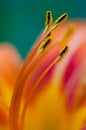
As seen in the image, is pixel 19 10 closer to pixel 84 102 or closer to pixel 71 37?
pixel 71 37

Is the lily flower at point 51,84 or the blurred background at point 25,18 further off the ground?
the blurred background at point 25,18

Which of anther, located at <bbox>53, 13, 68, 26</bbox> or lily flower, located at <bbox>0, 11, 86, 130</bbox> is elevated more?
anther, located at <bbox>53, 13, 68, 26</bbox>

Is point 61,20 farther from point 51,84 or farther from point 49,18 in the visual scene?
point 51,84

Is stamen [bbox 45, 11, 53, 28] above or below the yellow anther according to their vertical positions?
above

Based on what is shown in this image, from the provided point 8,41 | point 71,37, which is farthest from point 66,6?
point 8,41

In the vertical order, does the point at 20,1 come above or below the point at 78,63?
above
